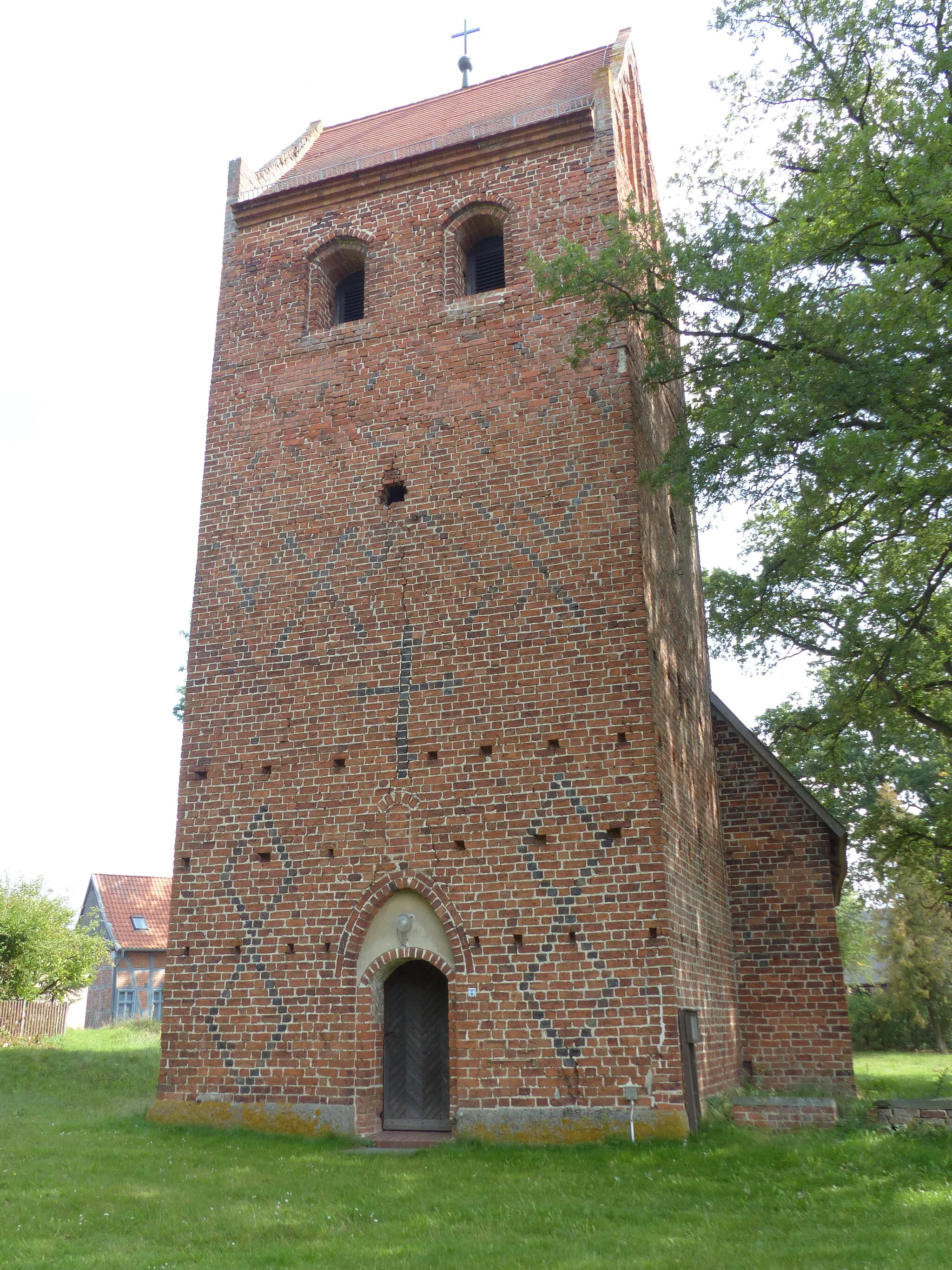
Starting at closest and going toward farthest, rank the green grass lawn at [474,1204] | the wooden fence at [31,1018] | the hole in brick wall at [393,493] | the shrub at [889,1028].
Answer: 1. the green grass lawn at [474,1204]
2. the hole in brick wall at [393,493]
3. the wooden fence at [31,1018]
4. the shrub at [889,1028]

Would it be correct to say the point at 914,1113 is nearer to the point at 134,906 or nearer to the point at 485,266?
the point at 485,266

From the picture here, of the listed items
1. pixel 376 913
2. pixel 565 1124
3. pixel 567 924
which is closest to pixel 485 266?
pixel 376 913

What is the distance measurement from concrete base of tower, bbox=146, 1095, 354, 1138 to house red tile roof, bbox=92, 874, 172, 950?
94.5 ft

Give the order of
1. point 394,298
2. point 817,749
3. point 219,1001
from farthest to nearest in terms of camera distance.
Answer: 1. point 817,749
2. point 394,298
3. point 219,1001

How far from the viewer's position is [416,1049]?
10656mm

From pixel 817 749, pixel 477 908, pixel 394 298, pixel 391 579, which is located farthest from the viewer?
pixel 817 749

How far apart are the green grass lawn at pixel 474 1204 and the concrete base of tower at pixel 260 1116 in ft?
0.80

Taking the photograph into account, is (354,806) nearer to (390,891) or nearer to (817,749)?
(390,891)

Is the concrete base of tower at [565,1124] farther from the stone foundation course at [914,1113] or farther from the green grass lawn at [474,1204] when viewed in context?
the stone foundation course at [914,1113]

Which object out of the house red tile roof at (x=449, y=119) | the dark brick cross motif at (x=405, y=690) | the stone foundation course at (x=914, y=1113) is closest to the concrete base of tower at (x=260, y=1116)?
the dark brick cross motif at (x=405, y=690)

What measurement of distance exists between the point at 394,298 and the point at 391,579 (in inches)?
151

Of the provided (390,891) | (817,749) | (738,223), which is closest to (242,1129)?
Answer: (390,891)

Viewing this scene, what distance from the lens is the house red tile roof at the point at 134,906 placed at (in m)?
38.9

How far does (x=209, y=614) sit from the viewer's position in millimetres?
12508
